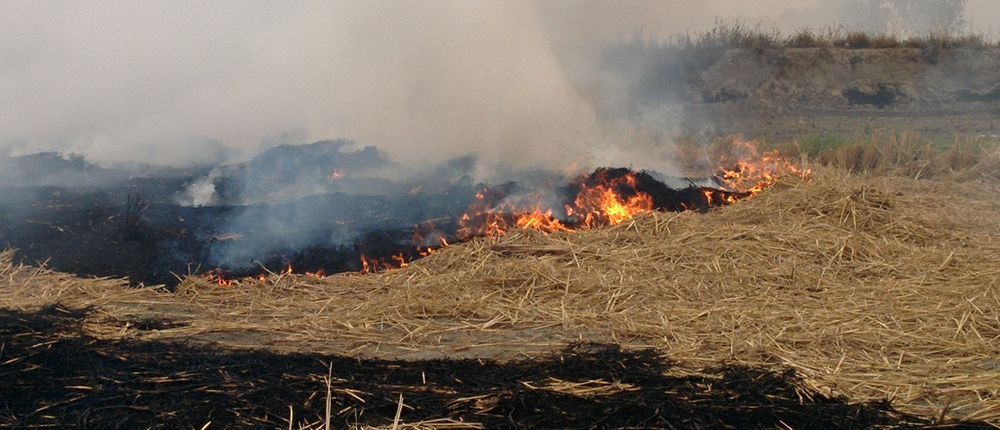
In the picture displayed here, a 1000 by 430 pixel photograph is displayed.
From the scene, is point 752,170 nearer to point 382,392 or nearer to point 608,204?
point 608,204

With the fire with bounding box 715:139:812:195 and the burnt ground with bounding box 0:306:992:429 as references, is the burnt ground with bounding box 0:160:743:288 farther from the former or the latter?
the burnt ground with bounding box 0:306:992:429

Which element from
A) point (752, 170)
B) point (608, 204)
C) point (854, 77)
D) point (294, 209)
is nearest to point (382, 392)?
point (294, 209)

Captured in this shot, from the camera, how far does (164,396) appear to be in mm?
3609

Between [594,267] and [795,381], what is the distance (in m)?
2.67

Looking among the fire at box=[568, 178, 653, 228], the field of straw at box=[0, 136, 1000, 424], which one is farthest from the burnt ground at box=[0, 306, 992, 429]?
the fire at box=[568, 178, 653, 228]

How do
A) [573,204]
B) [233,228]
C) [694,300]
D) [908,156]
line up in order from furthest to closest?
[908,156] → [573,204] → [233,228] → [694,300]

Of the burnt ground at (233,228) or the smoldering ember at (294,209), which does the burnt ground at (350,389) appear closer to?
the burnt ground at (233,228)

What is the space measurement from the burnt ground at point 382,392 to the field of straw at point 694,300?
0.34m

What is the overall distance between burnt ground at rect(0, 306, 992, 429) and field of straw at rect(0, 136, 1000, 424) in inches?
13.2

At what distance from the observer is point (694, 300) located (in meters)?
5.62

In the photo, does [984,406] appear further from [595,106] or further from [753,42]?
[753,42]

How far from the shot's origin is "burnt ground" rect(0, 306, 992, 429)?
11.0ft

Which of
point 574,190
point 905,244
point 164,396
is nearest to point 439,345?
point 164,396

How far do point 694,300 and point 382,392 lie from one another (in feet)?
9.45
